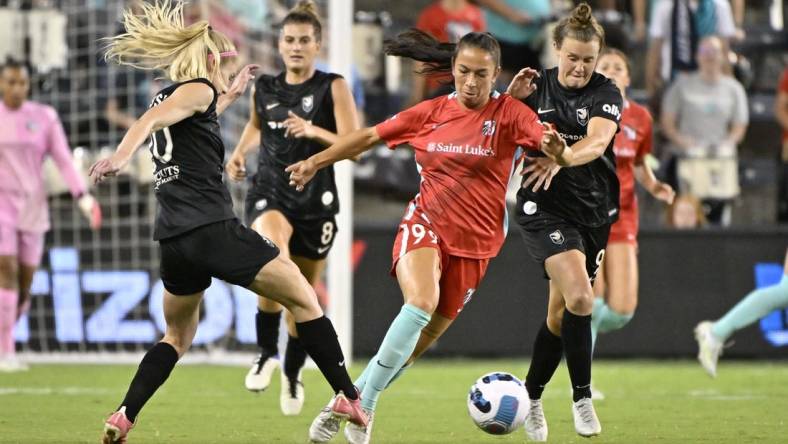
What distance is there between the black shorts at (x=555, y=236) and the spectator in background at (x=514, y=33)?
21.3 ft

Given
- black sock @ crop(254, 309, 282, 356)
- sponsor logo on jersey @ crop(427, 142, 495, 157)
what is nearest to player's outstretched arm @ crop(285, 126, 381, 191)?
sponsor logo on jersey @ crop(427, 142, 495, 157)

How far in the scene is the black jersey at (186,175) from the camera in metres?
5.88

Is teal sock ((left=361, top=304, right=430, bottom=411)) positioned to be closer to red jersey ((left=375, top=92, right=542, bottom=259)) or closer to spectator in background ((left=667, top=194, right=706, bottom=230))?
red jersey ((left=375, top=92, right=542, bottom=259))

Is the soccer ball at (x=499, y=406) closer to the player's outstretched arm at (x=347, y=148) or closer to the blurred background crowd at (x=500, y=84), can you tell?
the player's outstretched arm at (x=347, y=148)

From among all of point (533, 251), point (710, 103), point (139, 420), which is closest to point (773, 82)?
point (710, 103)

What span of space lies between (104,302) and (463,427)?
17.8 feet

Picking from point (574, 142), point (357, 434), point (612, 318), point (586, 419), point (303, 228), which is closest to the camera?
point (357, 434)

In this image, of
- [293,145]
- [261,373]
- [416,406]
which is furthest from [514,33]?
[261,373]

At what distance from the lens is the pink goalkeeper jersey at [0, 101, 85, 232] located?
1091cm

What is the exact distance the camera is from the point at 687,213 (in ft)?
40.3

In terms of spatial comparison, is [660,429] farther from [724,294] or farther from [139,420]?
[724,294]

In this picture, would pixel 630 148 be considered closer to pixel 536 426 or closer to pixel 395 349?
pixel 536 426

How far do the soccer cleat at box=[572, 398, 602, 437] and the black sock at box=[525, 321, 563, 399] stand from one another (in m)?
0.40

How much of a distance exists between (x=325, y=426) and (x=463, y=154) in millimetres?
1435
